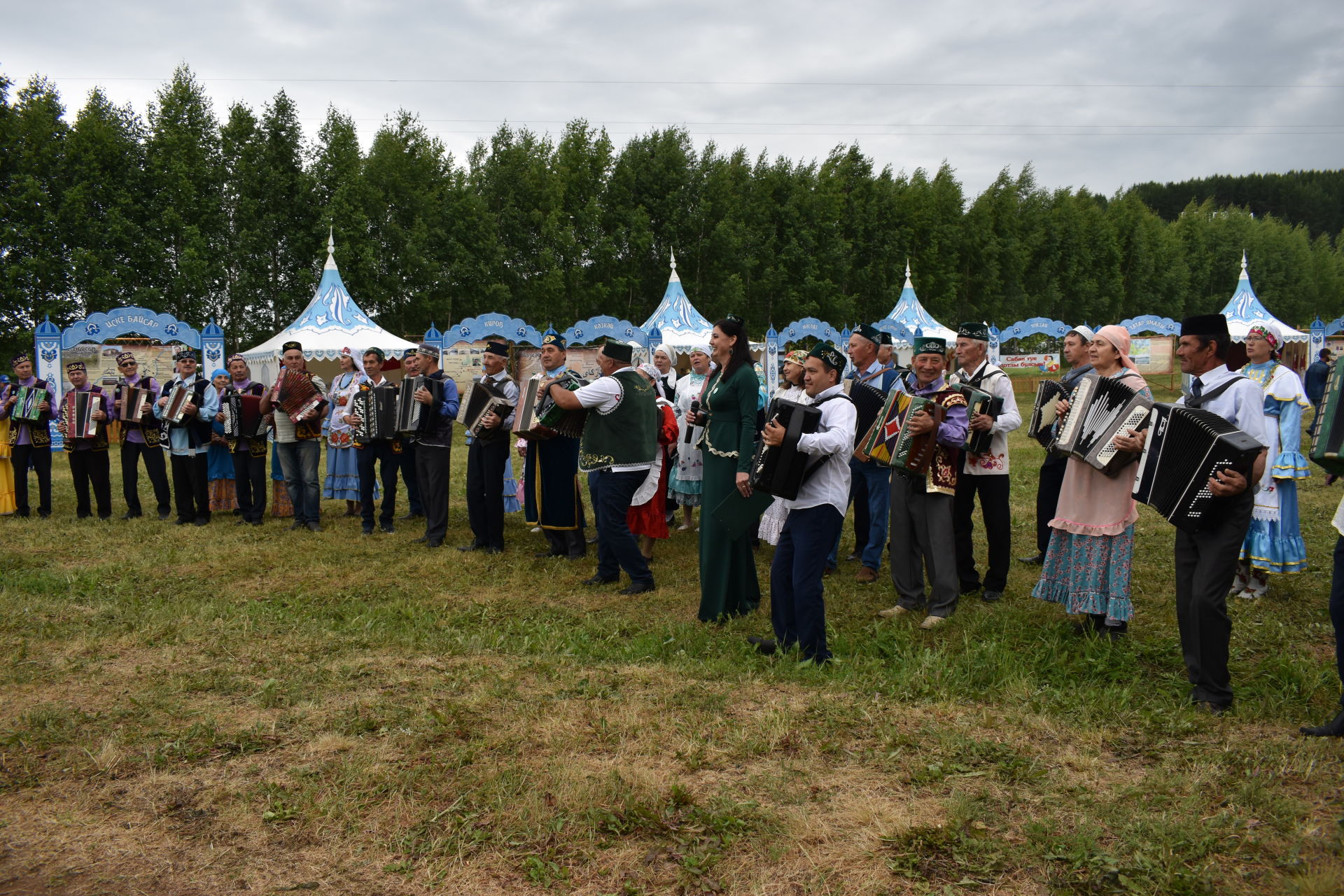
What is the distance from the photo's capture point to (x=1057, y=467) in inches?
285

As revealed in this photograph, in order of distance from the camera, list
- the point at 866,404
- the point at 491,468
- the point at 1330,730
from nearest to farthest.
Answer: the point at 1330,730, the point at 866,404, the point at 491,468

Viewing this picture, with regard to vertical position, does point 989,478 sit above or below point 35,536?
above

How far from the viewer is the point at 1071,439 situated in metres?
5.44

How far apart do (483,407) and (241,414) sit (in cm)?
346

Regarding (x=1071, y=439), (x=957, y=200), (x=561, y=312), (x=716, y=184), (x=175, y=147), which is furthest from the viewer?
(x=957, y=200)

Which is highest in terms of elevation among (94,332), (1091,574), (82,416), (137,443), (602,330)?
(602,330)

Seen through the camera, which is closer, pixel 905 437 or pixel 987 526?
pixel 905 437

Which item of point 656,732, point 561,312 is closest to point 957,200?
point 561,312

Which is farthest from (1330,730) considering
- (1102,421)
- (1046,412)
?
(1046,412)

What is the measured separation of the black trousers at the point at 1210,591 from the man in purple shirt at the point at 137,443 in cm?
1042

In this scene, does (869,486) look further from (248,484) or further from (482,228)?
(482,228)

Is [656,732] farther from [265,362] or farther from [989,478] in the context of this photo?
[265,362]

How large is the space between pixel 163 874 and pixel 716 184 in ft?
123

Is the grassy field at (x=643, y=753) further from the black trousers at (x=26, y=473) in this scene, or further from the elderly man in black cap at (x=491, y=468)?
the black trousers at (x=26, y=473)
